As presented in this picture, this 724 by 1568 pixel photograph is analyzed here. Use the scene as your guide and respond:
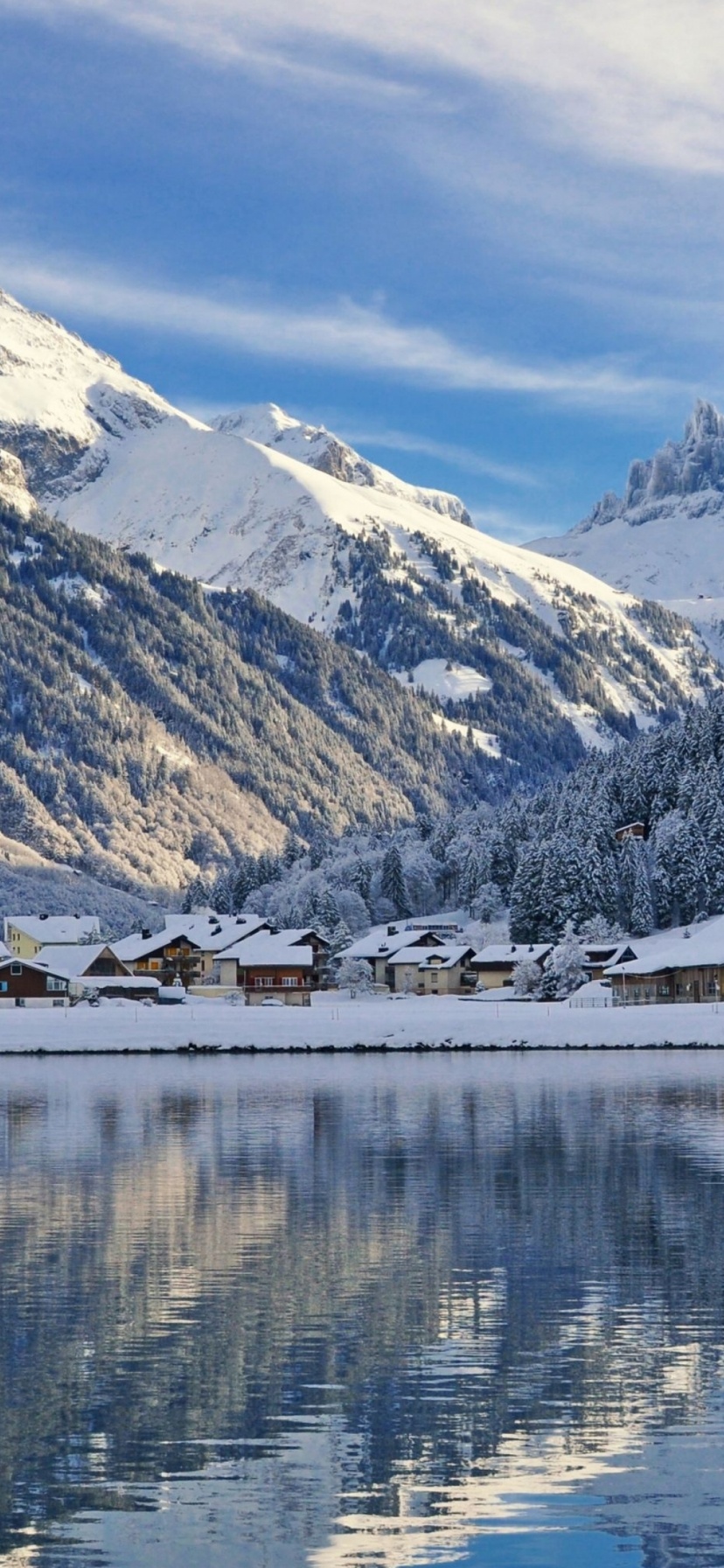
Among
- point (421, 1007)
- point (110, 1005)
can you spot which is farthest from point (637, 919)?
point (110, 1005)

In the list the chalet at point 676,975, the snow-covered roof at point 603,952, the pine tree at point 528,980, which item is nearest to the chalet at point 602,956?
the snow-covered roof at point 603,952

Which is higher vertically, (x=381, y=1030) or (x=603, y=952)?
(x=603, y=952)

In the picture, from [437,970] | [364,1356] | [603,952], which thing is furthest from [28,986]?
[364,1356]

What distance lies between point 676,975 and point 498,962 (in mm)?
27942

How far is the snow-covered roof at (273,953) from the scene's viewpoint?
182625 millimetres

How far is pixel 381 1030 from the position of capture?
124m

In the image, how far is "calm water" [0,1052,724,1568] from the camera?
58.0 feet

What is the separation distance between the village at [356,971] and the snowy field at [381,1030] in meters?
11.4

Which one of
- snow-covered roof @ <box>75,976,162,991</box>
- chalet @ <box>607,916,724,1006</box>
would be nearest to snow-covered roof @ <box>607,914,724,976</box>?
chalet @ <box>607,916,724,1006</box>

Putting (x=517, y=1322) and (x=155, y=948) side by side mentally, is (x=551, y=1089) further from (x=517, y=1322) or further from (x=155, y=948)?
(x=155, y=948)

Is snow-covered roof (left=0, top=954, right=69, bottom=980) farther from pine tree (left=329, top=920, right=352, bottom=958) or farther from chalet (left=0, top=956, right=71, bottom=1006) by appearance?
pine tree (left=329, top=920, right=352, bottom=958)

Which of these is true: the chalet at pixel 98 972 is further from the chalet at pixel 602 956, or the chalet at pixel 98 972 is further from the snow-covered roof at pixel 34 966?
the chalet at pixel 602 956

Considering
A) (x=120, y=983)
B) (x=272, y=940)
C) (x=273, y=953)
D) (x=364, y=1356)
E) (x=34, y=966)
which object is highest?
(x=272, y=940)

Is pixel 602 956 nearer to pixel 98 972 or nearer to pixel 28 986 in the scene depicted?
pixel 98 972
